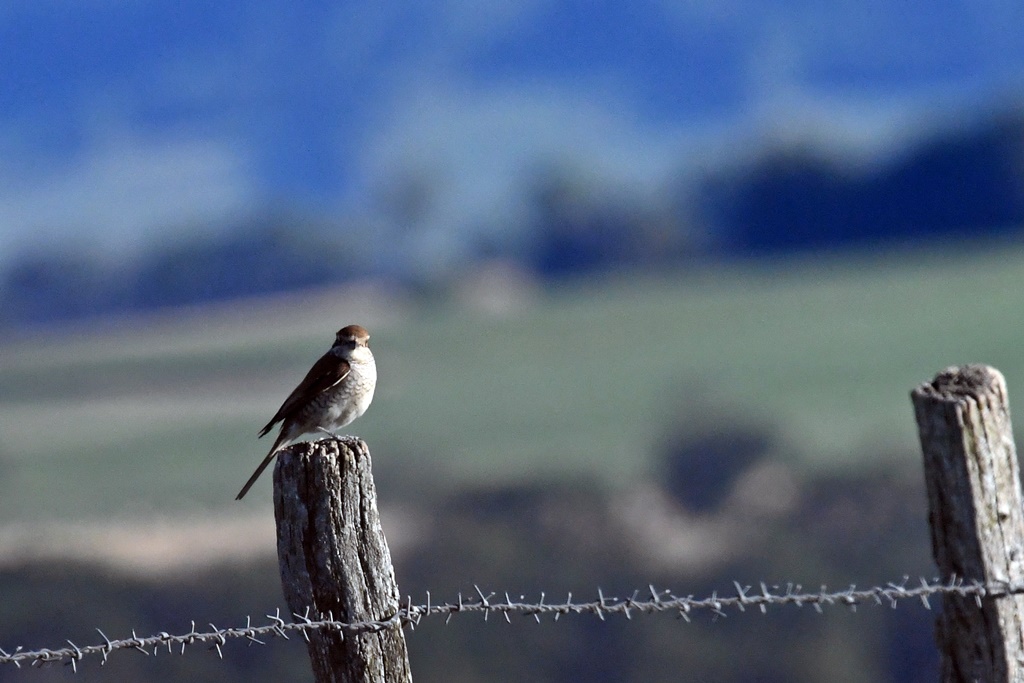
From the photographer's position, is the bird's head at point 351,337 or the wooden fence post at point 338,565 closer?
the wooden fence post at point 338,565

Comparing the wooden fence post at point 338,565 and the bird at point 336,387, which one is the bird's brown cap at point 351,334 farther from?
the wooden fence post at point 338,565

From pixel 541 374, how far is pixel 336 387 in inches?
2200

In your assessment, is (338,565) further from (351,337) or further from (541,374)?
(541,374)

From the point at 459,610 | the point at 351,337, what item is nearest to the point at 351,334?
the point at 351,337

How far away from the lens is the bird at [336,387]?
6.02 m

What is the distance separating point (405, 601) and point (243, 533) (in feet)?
48.6

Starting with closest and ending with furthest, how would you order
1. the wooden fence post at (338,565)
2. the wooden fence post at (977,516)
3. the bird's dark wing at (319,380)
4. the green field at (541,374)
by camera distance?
the wooden fence post at (338,565) → the wooden fence post at (977,516) → the bird's dark wing at (319,380) → the green field at (541,374)

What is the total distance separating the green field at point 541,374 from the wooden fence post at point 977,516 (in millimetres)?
29428

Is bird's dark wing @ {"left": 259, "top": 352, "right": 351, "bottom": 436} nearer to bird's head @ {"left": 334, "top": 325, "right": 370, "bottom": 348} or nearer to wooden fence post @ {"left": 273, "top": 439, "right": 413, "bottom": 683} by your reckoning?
bird's head @ {"left": 334, "top": 325, "right": 370, "bottom": 348}

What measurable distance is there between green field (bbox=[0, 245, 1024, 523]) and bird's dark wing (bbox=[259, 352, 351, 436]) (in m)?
27.2

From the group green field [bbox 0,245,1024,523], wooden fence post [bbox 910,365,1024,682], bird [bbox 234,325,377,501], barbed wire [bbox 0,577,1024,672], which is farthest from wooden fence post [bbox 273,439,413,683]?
green field [bbox 0,245,1024,523]

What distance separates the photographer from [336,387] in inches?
238

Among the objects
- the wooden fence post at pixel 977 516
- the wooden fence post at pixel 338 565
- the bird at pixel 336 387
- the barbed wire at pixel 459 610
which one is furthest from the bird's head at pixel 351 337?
the wooden fence post at pixel 977 516

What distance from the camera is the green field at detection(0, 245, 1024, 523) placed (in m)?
45.1
